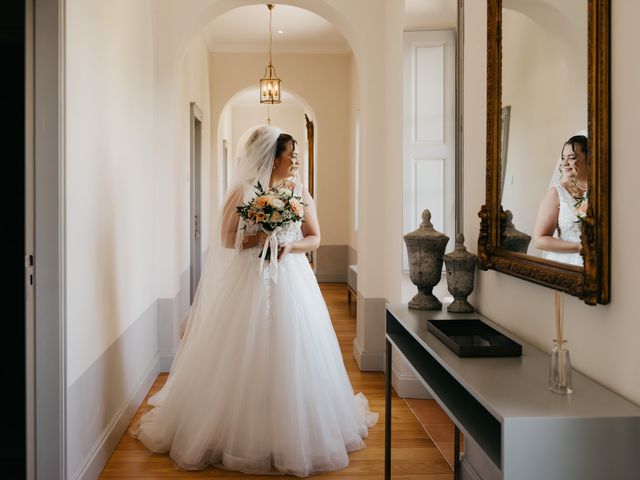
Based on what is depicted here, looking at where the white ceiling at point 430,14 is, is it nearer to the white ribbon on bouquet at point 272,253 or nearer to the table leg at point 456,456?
the white ribbon on bouquet at point 272,253

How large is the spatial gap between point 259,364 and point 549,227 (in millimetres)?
1766

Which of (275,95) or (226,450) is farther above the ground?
(275,95)

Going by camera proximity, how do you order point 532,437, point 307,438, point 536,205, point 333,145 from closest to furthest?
point 532,437 → point 536,205 → point 307,438 → point 333,145

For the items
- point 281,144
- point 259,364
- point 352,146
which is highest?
point 352,146

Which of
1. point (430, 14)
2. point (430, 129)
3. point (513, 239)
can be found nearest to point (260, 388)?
point (513, 239)

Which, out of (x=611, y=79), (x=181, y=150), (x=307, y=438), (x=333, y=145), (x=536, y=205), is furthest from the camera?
(x=333, y=145)

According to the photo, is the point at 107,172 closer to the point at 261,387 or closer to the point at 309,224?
the point at 309,224

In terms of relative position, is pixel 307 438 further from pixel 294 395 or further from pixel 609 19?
pixel 609 19

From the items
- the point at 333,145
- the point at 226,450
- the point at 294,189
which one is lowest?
the point at 226,450

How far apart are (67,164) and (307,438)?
1.75m

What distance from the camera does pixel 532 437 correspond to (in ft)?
4.64

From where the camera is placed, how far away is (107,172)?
331 cm

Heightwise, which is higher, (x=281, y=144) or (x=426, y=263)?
(x=281, y=144)
